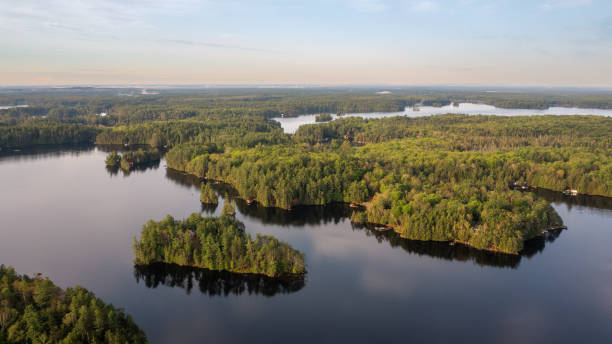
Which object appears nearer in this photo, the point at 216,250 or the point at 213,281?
the point at 213,281

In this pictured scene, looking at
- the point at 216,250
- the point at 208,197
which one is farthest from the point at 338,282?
the point at 208,197

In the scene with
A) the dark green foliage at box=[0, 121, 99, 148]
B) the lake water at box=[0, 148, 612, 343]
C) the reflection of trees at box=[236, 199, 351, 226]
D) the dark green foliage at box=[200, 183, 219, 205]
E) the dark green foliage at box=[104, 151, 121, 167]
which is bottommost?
the lake water at box=[0, 148, 612, 343]

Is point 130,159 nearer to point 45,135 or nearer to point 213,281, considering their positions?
point 45,135

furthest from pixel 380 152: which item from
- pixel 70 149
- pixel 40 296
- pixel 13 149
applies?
pixel 13 149

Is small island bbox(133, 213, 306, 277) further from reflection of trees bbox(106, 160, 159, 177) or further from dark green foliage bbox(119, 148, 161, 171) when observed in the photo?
dark green foliage bbox(119, 148, 161, 171)

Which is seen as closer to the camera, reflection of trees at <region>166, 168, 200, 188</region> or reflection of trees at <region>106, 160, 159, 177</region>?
reflection of trees at <region>166, 168, 200, 188</region>

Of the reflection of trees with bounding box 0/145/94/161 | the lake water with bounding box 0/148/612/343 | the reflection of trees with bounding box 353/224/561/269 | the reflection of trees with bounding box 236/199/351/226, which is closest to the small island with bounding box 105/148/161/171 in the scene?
the reflection of trees with bounding box 0/145/94/161

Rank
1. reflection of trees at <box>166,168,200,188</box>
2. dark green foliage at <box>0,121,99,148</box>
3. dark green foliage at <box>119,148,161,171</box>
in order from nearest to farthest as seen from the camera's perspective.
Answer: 1. reflection of trees at <box>166,168,200,188</box>
2. dark green foliage at <box>119,148,161,171</box>
3. dark green foliage at <box>0,121,99,148</box>
